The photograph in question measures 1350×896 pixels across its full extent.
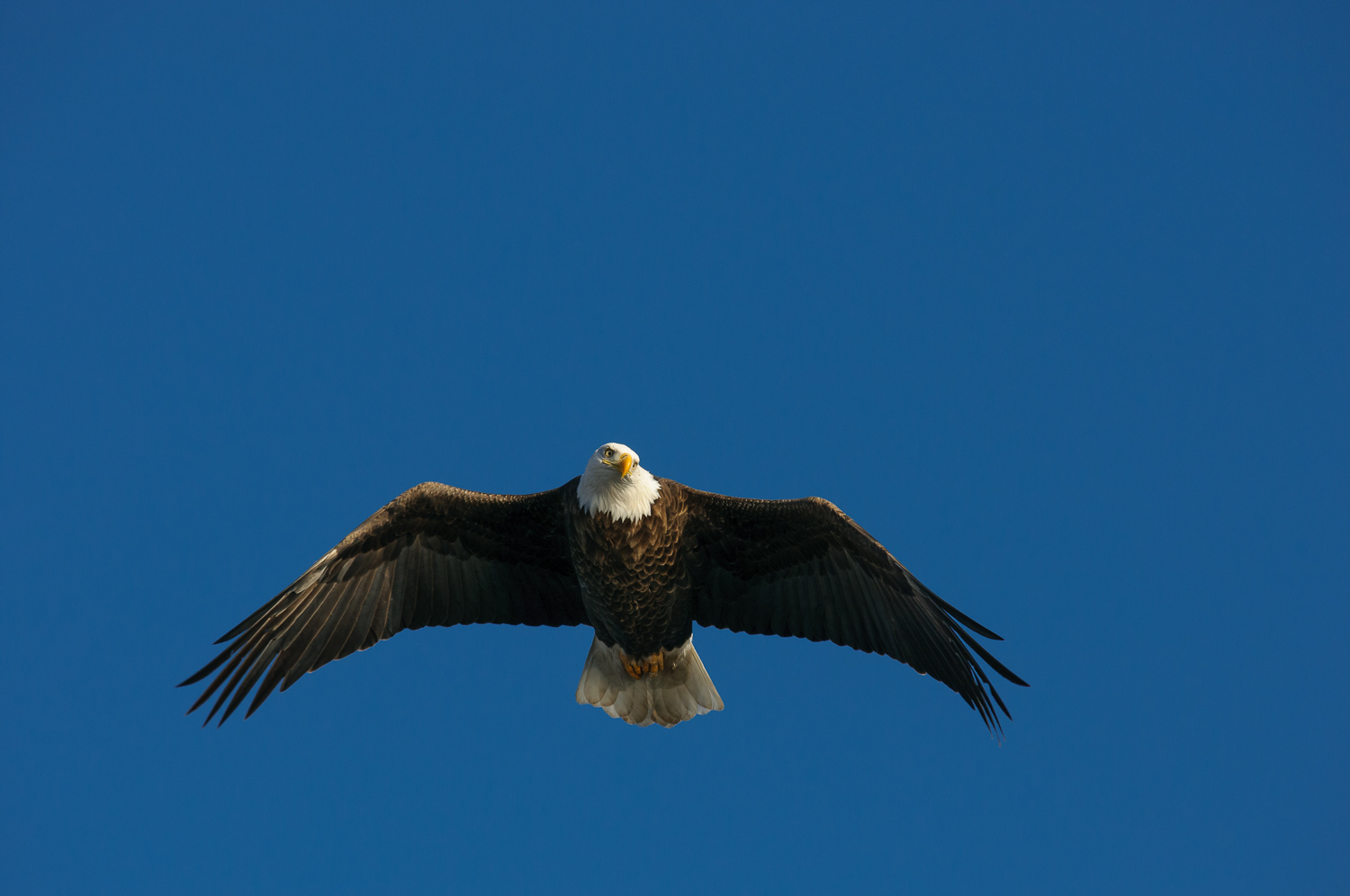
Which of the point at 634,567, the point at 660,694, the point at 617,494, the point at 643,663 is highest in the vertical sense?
the point at 617,494

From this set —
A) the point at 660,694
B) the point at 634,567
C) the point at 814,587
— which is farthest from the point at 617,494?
the point at 660,694

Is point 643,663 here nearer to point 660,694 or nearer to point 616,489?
point 660,694

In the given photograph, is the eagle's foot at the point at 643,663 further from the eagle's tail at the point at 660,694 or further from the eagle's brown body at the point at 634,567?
the eagle's brown body at the point at 634,567

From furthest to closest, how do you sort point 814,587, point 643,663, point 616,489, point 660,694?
point 660,694
point 643,663
point 814,587
point 616,489

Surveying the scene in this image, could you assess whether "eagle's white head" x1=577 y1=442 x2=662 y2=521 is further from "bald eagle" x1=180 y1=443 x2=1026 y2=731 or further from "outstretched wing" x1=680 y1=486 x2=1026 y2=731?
"outstretched wing" x1=680 y1=486 x2=1026 y2=731

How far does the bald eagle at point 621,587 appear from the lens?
271 inches

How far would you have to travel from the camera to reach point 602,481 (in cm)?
689

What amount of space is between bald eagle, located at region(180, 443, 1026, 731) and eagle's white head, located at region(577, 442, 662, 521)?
1cm

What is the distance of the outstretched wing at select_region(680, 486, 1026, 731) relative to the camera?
22.6ft

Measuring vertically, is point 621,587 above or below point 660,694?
above

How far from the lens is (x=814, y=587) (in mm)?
7555

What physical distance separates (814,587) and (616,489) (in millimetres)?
1862

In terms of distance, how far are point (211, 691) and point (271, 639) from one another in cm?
58

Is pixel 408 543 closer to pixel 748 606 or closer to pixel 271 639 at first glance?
pixel 271 639
